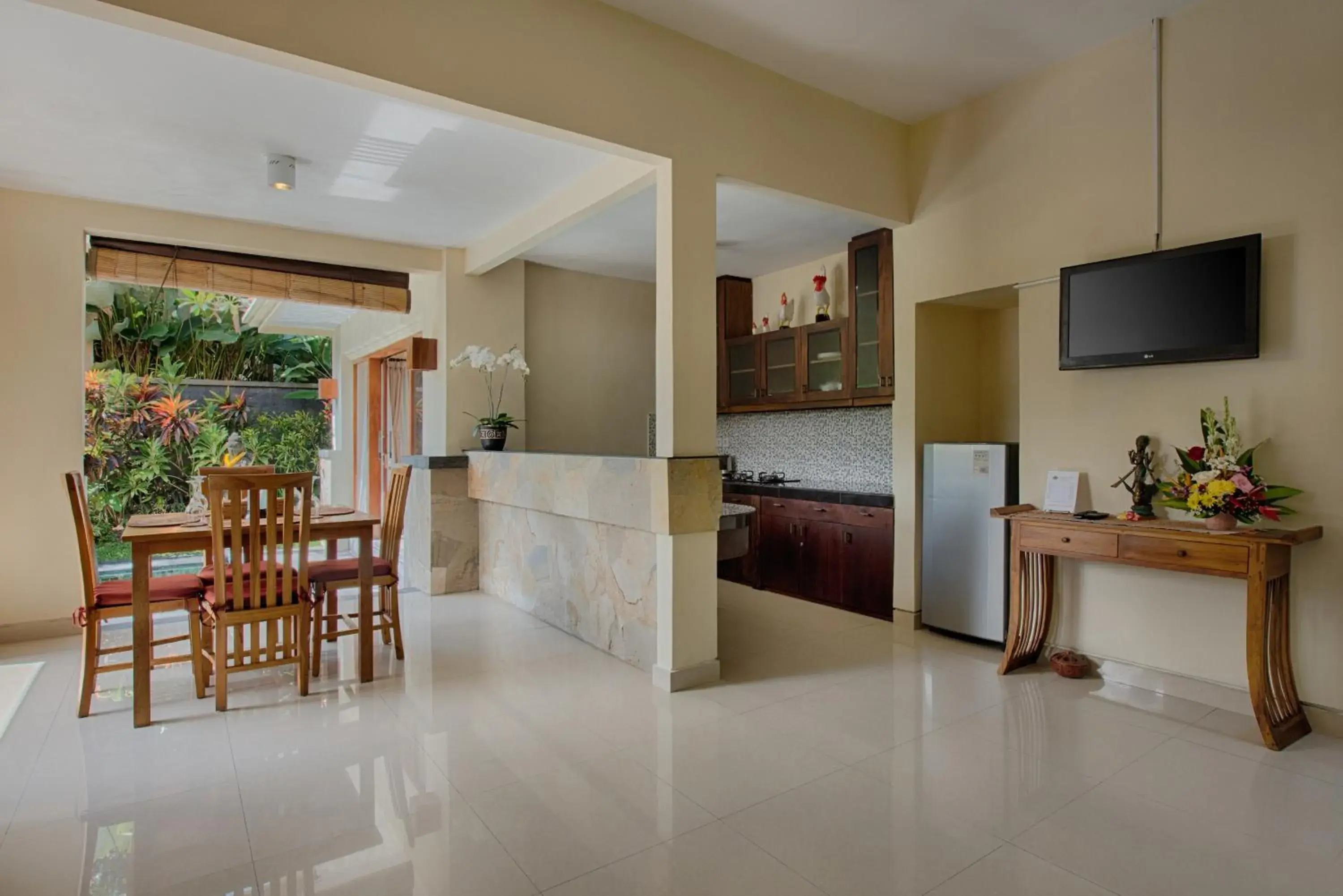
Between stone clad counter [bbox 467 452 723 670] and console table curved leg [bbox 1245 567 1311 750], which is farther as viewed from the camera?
stone clad counter [bbox 467 452 723 670]

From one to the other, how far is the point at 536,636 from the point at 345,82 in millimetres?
2932

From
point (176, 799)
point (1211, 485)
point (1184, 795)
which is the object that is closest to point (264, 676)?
point (176, 799)

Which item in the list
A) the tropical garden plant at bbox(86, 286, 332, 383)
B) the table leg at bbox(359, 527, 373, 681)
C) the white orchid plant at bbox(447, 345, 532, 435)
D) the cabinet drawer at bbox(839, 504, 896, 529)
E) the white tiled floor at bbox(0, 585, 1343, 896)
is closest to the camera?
the white tiled floor at bbox(0, 585, 1343, 896)

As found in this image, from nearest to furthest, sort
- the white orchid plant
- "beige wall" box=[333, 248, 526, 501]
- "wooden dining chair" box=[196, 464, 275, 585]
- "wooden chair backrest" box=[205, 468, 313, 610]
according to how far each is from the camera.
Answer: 1. "wooden chair backrest" box=[205, 468, 313, 610]
2. "wooden dining chair" box=[196, 464, 275, 585]
3. the white orchid plant
4. "beige wall" box=[333, 248, 526, 501]

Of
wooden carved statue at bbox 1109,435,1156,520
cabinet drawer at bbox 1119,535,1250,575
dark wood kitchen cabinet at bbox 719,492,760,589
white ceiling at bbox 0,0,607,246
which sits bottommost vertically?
dark wood kitchen cabinet at bbox 719,492,760,589

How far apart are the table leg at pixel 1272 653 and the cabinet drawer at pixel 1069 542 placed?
1.59 ft

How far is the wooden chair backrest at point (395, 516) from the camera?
12.4ft

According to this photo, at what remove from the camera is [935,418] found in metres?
4.36

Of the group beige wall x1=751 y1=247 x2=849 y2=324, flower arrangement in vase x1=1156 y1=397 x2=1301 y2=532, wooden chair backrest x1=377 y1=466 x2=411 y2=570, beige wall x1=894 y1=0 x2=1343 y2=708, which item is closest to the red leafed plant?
wooden chair backrest x1=377 y1=466 x2=411 y2=570

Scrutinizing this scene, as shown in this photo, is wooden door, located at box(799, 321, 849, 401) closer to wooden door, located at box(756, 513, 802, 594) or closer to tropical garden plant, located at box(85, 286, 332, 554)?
wooden door, located at box(756, 513, 802, 594)

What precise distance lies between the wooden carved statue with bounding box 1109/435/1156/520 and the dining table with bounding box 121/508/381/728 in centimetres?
340

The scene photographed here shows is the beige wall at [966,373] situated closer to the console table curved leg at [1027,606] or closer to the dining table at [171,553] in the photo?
the console table curved leg at [1027,606]

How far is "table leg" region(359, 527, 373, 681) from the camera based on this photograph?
11.0ft

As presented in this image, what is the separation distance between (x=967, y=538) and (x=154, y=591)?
4.02 m
